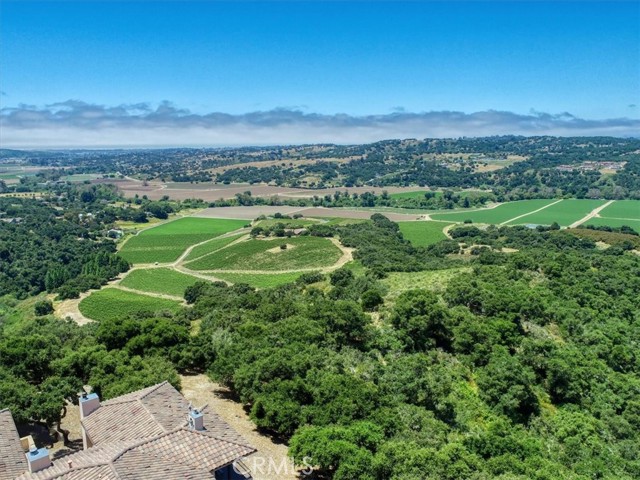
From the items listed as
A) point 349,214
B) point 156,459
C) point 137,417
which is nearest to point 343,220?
point 349,214

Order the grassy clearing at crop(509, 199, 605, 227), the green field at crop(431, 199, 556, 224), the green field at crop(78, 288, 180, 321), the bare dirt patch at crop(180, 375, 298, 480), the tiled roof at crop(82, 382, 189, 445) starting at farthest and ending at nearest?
the green field at crop(431, 199, 556, 224), the grassy clearing at crop(509, 199, 605, 227), the green field at crop(78, 288, 180, 321), the bare dirt patch at crop(180, 375, 298, 480), the tiled roof at crop(82, 382, 189, 445)

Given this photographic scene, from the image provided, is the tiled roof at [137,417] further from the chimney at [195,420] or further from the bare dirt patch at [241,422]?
the bare dirt patch at [241,422]

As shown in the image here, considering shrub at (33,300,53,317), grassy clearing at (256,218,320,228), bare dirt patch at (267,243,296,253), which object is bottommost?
shrub at (33,300,53,317)

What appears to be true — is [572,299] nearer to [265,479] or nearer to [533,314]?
[533,314]

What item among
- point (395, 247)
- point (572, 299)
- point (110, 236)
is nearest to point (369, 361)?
point (572, 299)

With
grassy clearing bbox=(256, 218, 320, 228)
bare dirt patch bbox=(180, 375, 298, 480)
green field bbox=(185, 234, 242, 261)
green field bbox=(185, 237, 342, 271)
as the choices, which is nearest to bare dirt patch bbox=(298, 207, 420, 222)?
grassy clearing bbox=(256, 218, 320, 228)

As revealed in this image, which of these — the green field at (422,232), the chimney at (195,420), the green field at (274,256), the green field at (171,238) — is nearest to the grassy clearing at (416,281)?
the green field at (274,256)

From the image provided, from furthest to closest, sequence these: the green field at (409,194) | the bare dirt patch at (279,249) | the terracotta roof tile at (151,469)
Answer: the green field at (409,194) → the bare dirt patch at (279,249) → the terracotta roof tile at (151,469)

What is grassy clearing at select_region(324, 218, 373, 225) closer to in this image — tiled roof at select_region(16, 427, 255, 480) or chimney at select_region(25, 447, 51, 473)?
tiled roof at select_region(16, 427, 255, 480)
